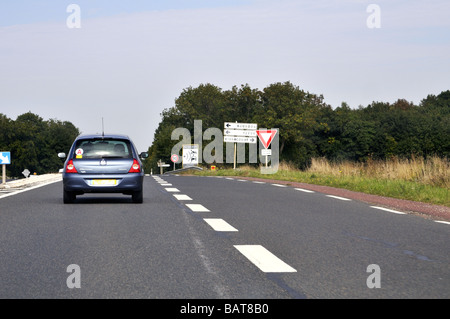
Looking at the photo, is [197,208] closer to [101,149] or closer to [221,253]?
[101,149]

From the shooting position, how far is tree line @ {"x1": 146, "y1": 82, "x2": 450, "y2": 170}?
85688 millimetres

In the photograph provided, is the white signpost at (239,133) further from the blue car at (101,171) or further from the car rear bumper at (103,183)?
the car rear bumper at (103,183)

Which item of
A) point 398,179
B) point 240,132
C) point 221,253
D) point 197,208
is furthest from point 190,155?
point 221,253

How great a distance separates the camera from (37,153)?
405 ft

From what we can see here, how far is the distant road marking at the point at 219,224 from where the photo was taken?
9.86 meters

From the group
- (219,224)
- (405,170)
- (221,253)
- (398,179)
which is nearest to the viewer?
(221,253)

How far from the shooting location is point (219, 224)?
10.5 metres

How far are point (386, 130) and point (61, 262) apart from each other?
97783 mm

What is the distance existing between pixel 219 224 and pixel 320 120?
91.5 m

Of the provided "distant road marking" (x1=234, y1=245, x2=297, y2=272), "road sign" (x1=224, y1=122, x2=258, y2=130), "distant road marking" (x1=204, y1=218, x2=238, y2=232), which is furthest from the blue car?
"road sign" (x1=224, y1=122, x2=258, y2=130)

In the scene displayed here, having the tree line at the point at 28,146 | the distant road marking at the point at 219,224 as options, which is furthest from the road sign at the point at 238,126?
the tree line at the point at 28,146
